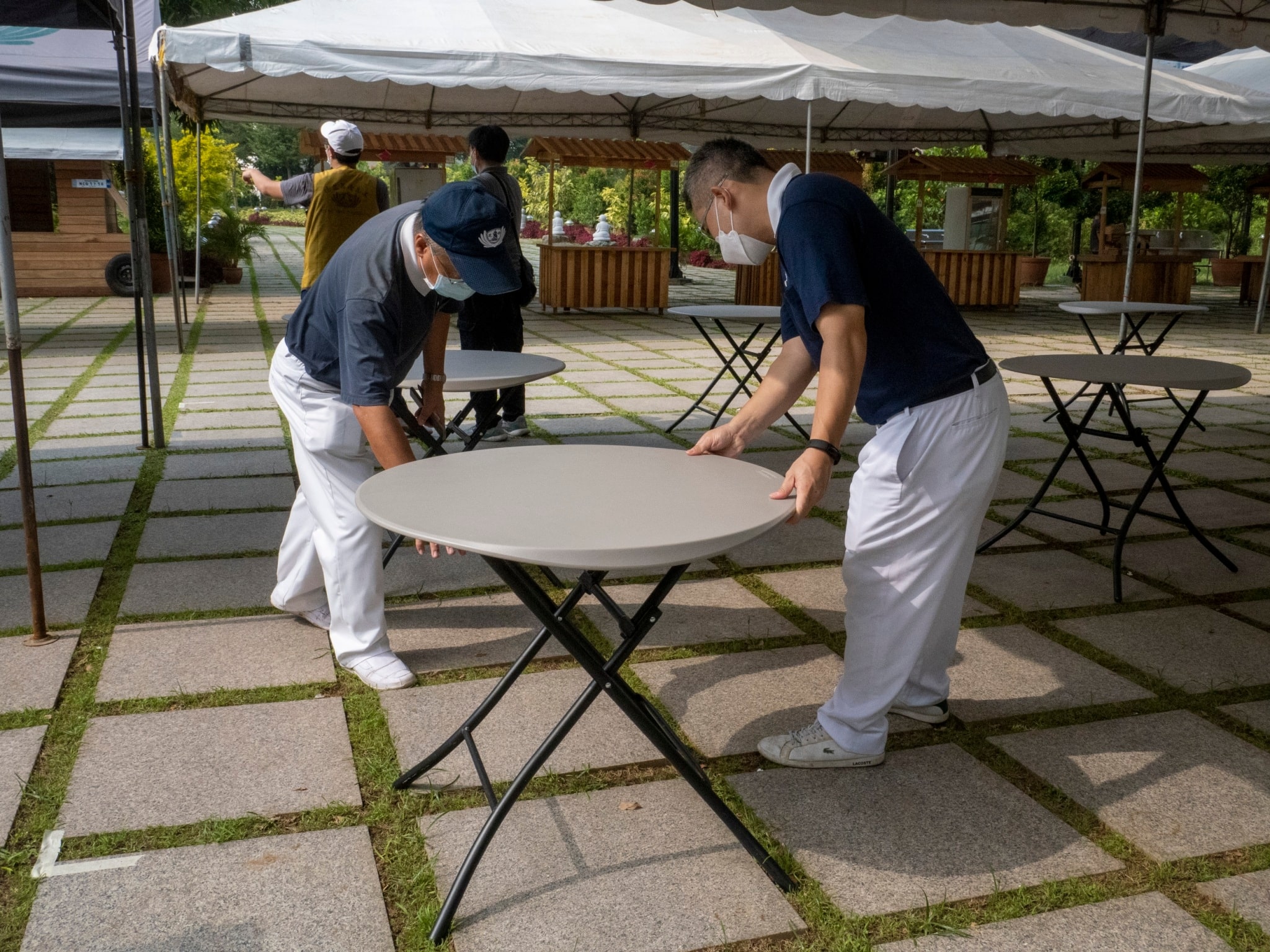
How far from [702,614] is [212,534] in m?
2.01

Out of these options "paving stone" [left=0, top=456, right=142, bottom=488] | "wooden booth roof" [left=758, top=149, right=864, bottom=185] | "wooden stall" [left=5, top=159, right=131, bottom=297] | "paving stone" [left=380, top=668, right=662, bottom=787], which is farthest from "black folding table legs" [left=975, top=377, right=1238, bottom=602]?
"wooden stall" [left=5, top=159, right=131, bottom=297]

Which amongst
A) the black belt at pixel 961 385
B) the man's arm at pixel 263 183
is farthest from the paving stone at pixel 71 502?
the black belt at pixel 961 385

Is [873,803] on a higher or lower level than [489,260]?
lower

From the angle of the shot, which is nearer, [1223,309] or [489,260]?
[489,260]

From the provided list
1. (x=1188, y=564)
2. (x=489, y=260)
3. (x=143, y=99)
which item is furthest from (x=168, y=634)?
(x=143, y=99)

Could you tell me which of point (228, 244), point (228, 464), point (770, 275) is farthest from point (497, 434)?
point (228, 244)

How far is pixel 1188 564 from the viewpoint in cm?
400

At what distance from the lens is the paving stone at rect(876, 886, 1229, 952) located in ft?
6.16

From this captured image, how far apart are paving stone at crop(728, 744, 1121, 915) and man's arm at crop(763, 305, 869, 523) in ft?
2.22

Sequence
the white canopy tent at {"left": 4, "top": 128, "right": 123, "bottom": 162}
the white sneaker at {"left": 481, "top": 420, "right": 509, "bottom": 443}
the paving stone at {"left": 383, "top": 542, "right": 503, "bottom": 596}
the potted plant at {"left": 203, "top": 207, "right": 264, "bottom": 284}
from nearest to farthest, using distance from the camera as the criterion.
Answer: the paving stone at {"left": 383, "top": 542, "right": 503, "bottom": 596}, the white sneaker at {"left": 481, "top": 420, "right": 509, "bottom": 443}, the white canopy tent at {"left": 4, "top": 128, "right": 123, "bottom": 162}, the potted plant at {"left": 203, "top": 207, "right": 264, "bottom": 284}

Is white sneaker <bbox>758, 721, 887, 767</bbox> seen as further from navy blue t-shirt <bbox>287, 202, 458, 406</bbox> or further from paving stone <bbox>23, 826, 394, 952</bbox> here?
navy blue t-shirt <bbox>287, 202, 458, 406</bbox>

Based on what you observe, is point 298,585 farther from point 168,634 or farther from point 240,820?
point 240,820

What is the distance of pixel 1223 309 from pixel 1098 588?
13184 millimetres

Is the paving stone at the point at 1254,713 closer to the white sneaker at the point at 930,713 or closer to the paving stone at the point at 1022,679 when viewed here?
the paving stone at the point at 1022,679
